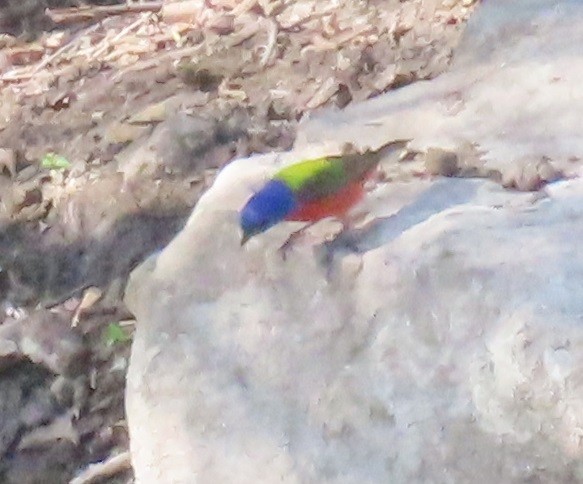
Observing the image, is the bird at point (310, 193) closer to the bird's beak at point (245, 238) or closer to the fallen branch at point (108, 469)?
the bird's beak at point (245, 238)

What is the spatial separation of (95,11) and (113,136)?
1.74m

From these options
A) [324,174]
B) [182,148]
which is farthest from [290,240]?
[182,148]

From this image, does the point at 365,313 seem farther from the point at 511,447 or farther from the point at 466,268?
the point at 511,447

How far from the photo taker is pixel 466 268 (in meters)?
2.78

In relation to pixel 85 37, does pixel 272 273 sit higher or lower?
higher

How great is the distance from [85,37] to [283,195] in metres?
3.93

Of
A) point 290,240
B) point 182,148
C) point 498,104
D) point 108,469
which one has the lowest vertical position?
point 108,469

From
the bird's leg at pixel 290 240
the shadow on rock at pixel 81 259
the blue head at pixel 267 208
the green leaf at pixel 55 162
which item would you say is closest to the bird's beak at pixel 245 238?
the blue head at pixel 267 208

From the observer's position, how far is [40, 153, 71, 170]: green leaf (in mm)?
5504

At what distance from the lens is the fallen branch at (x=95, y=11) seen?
22.9ft

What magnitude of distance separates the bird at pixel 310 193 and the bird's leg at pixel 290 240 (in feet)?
0.09

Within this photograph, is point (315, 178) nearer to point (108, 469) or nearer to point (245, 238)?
point (245, 238)

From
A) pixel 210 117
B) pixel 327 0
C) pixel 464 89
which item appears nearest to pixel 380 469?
pixel 464 89

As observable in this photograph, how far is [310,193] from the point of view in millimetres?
3438
